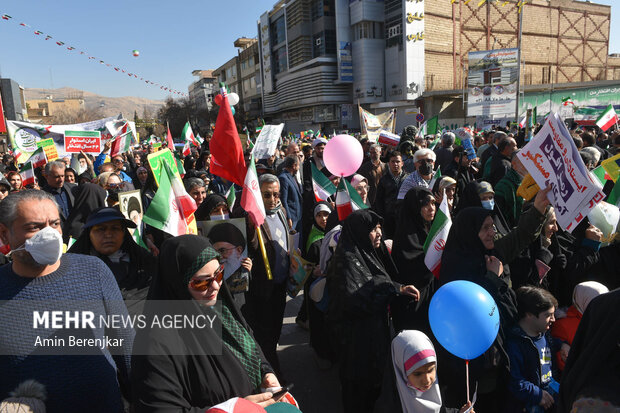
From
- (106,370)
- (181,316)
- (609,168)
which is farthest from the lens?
(609,168)

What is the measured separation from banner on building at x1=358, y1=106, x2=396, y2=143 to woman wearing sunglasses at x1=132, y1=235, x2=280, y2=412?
8007 mm

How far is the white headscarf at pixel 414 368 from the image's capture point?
1969mm

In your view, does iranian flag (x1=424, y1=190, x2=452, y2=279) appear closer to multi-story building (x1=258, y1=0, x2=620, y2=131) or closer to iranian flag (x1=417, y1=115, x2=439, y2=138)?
iranian flag (x1=417, y1=115, x2=439, y2=138)

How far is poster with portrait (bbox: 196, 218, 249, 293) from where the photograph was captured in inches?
113

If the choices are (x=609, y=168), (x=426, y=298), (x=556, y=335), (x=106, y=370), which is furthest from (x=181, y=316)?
(x=609, y=168)

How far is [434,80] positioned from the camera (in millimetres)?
35875

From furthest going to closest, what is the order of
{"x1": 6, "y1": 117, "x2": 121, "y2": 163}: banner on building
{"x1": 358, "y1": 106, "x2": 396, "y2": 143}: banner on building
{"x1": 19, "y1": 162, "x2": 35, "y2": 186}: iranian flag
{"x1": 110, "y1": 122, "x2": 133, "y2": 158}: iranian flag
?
{"x1": 358, "y1": 106, "x2": 396, "y2": 143}: banner on building
{"x1": 110, "y1": 122, "x2": 133, "y2": 158}: iranian flag
{"x1": 6, "y1": 117, "x2": 121, "y2": 163}: banner on building
{"x1": 19, "y1": 162, "x2": 35, "y2": 186}: iranian flag

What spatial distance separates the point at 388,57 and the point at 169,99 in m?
34.5

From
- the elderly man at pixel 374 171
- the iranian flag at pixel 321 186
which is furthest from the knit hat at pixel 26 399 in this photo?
the elderly man at pixel 374 171

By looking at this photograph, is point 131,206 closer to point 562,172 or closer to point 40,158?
point 562,172

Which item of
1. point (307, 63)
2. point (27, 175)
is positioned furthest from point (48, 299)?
point (307, 63)

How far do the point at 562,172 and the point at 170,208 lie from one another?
2.69m

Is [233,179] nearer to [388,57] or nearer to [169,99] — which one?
[388,57]

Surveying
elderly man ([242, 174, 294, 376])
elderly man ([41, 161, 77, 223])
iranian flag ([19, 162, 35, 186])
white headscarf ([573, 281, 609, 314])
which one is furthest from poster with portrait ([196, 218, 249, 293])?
iranian flag ([19, 162, 35, 186])
